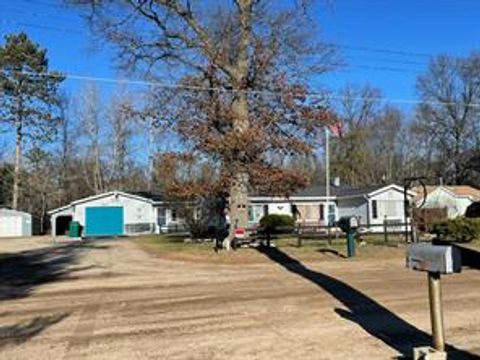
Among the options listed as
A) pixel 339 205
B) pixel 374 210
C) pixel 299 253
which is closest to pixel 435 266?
pixel 299 253

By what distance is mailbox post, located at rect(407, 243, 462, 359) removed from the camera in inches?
280

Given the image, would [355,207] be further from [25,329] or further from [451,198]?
[25,329]

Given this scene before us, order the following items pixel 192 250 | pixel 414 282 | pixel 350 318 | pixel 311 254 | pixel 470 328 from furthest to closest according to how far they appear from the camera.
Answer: pixel 192 250 < pixel 311 254 < pixel 414 282 < pixel 350 318 < pixel 470 328

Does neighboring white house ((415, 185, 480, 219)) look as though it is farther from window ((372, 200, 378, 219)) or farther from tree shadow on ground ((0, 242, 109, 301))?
tree shadow on ground ((0, 242, 109, 301))

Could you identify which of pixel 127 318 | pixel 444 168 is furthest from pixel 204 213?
pixel 444 168

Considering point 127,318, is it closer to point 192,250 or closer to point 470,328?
point 470,328

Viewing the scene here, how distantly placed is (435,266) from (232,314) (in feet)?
15.4

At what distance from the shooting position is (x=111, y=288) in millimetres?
15922

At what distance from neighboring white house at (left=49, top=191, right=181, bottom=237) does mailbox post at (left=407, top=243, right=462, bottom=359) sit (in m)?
48.0

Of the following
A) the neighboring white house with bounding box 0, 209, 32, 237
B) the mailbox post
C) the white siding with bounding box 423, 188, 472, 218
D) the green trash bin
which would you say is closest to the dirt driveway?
the mailbox post

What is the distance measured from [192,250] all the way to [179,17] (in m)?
9.62

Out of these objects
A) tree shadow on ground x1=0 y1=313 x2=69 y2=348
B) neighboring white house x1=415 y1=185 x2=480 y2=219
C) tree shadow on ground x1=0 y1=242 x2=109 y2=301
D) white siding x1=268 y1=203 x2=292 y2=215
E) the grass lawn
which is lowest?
tree shadow on ground x1=0 y1=313 x2=69 y2=348

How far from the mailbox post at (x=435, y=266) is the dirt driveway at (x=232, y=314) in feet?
2.18

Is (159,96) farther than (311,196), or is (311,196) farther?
(311,196)
